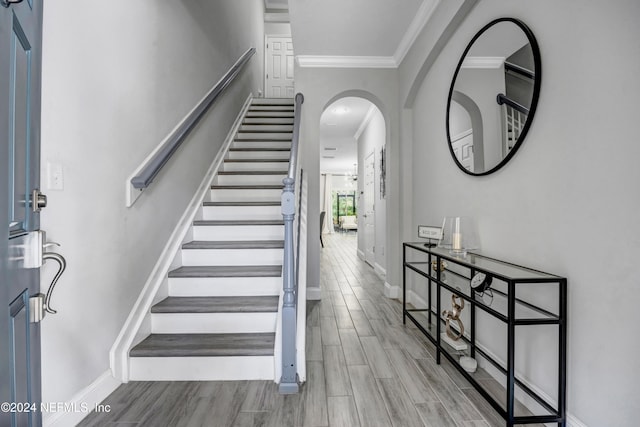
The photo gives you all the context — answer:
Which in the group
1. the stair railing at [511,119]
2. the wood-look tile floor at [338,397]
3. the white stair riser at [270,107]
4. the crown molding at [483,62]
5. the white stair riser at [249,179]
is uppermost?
the white stair riser at [270,107]

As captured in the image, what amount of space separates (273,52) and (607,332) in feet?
24.7

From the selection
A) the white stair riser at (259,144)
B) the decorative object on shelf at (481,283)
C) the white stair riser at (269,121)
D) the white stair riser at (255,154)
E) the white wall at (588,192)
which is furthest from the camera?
the white stair riser at (269,121)

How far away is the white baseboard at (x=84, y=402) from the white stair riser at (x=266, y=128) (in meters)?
3.39

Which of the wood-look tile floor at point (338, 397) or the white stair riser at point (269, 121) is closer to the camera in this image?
the wood-look tile floor at point (338, 397)

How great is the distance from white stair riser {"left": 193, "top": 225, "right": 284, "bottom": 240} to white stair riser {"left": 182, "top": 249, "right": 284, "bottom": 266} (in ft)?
0.83

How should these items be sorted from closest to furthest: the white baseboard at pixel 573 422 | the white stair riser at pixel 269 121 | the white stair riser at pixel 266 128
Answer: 1. the white baseboard at pixel 573 422
2. the white stair riser at pixel 266 128
3. the white stair riser at pixel 269 121

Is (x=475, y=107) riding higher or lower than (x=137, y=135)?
higher

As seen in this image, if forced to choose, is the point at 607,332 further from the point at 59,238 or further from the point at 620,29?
the point at 59,238

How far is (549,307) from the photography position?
4.82 ft

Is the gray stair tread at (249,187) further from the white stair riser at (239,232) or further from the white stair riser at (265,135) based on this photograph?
the white stair riser at (265,135)

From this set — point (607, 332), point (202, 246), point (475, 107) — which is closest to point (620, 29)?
point (475, 107)

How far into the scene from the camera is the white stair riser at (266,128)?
173 inches

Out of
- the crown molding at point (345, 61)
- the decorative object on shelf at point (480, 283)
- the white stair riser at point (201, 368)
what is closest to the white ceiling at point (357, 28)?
the crown molding at point (345, 61)

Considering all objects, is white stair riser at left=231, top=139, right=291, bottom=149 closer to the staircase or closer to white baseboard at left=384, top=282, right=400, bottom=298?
the staircase
